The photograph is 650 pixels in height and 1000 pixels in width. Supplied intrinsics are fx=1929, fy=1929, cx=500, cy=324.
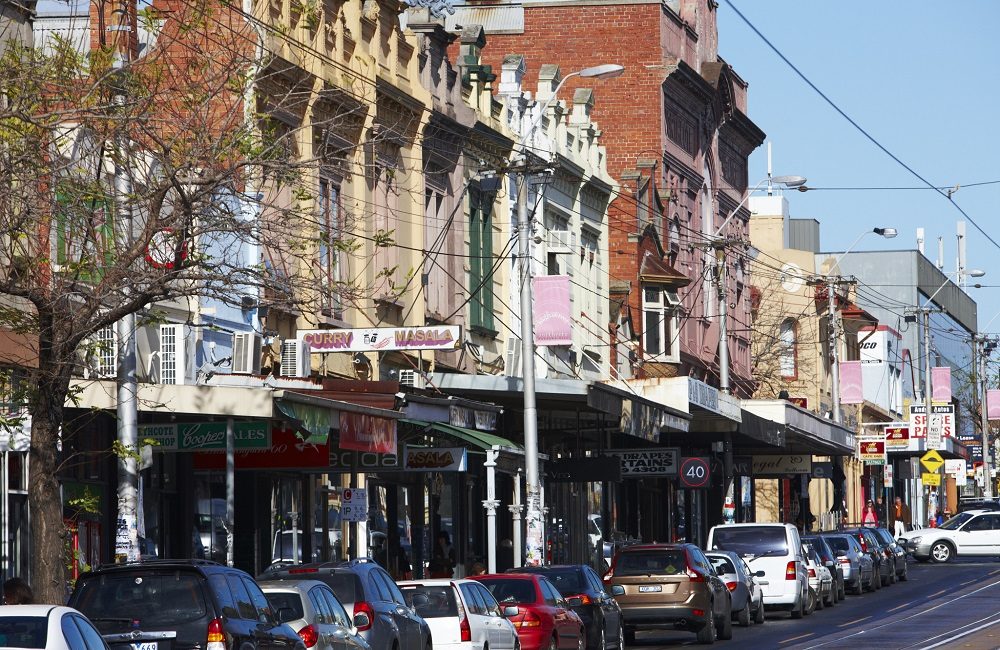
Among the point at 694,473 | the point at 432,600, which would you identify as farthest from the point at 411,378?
the point at 432,600

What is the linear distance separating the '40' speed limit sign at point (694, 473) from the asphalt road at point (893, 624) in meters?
4.01

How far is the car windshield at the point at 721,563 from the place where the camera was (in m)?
31.7

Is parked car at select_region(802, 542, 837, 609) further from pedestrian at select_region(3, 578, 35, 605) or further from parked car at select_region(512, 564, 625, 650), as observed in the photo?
pedestrian at select_region(3, 578, 35, 605)

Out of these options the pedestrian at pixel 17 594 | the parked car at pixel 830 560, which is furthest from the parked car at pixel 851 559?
the pedestrian at pixel 17 594

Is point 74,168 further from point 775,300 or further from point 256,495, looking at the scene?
point 775,300

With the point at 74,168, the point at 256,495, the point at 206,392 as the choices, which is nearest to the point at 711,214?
the point at 256,495

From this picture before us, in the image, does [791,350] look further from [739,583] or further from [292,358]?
[292,358]

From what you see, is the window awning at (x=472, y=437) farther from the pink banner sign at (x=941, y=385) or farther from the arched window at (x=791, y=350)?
the pink banner sign at (x=941, y=385)

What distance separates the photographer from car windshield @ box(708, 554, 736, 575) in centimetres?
3173

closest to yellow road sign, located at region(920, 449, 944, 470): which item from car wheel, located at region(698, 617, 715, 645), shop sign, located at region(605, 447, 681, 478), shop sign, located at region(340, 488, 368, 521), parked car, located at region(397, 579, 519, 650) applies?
shop sign, located at region(605, 447, 681, 478)

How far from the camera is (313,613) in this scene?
17891 mm

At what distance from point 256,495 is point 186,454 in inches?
87.2

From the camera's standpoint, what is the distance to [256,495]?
99.2 feet

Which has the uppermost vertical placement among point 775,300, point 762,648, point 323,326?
point 775,300
